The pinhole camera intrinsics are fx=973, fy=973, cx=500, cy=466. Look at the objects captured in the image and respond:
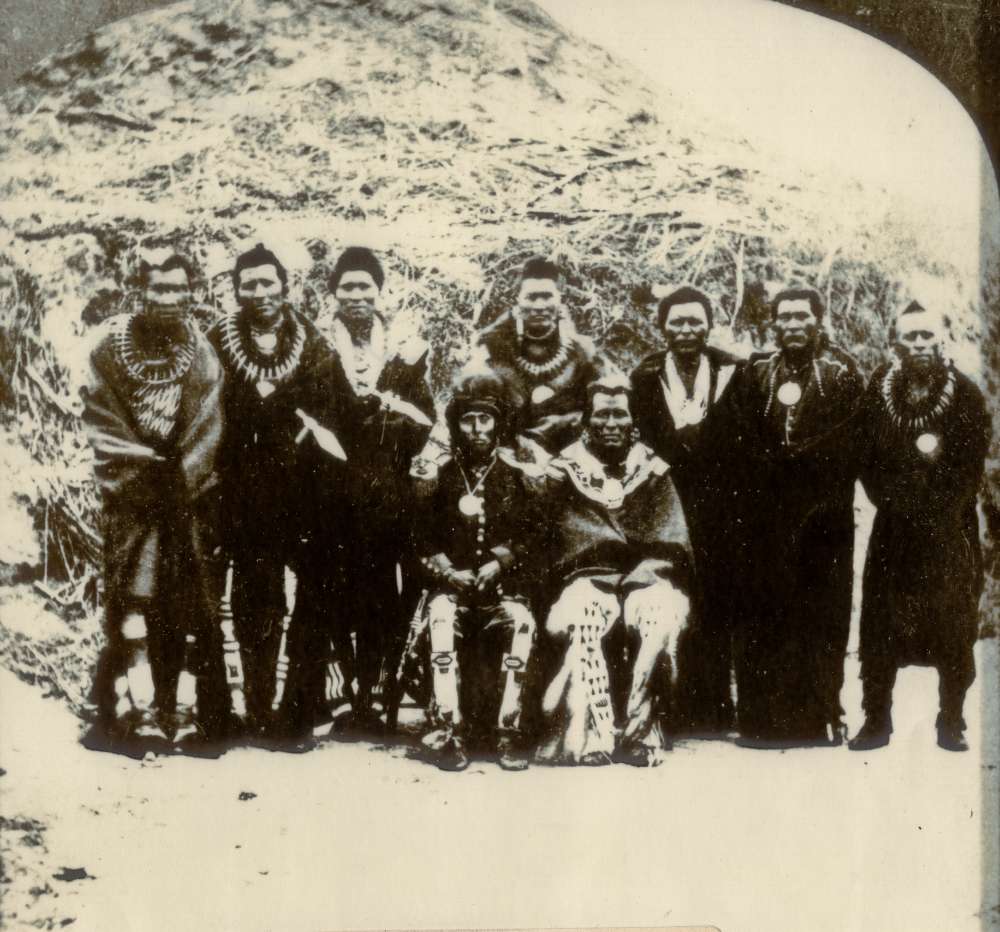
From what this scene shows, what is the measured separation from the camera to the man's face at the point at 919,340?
3088mm

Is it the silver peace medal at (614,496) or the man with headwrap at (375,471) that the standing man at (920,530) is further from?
the man with headwrap at (375,471)

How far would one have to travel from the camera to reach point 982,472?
309 cm

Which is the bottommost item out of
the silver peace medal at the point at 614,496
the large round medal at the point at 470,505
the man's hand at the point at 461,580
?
the man's hand at the point at 461,580

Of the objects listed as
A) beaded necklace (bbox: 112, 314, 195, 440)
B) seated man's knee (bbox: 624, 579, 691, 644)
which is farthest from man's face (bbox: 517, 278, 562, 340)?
beaded necklace (bbox: 112, 314, 195, 440)

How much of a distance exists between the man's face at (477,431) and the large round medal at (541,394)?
5.6 inches

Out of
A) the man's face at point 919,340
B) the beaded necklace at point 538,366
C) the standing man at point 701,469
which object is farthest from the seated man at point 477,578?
the man's face at point 919,340

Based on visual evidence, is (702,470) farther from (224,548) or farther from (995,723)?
(224,548)

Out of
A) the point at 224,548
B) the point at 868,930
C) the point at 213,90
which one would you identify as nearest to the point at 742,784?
the point at 868,930

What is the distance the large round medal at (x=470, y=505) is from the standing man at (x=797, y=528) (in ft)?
2.72

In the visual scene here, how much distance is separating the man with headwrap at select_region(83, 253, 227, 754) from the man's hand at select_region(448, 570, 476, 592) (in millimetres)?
716

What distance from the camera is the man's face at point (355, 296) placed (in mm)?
2965

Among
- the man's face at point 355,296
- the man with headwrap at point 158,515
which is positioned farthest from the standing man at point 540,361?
the man with headwrap at point 158,515

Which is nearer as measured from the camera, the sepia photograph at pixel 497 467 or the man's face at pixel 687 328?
the sepia photograph at pixel 497 467

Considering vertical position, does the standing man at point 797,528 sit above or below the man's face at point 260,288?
below
